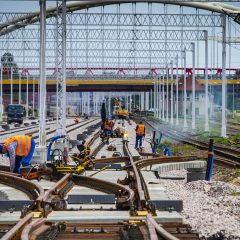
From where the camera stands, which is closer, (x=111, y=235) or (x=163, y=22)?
(x=111, y=235)

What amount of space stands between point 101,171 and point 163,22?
3349 cm

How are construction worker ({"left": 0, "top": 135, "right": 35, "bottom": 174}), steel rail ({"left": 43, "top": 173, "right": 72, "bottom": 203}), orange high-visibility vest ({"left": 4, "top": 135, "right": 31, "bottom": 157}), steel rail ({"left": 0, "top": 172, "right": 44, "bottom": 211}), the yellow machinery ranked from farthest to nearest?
1. the yellow machinery
2. orange high-visibility vest ({"left": 4, "top": 135, "right": 31, "bottom": 157})
3. construction worker ({"left": 0, "top": 135, "right": 35, "bottom": 174})
4. steel rail ({"left": 0, "top": 172, "right": 44, "bottom": 211})
5. steel rail ({"left": 43, "top": 173, "right": 72, "bottom": 203})

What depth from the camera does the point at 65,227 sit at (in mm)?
8867

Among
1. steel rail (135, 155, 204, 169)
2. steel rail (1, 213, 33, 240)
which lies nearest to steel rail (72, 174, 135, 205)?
steel rail (1, 213, 33, 240)

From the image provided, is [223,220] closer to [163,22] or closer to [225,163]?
[225,163]

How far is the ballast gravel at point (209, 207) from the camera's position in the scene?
9133 mm

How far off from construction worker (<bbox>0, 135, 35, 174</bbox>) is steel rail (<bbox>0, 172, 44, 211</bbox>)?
535mm

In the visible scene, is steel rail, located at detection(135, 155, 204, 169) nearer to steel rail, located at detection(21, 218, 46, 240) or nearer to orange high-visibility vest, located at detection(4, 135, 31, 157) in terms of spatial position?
orange high-visibility vest, located at detection(4, 135, 31, 157)

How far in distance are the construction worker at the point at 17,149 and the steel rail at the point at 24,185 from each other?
535mm

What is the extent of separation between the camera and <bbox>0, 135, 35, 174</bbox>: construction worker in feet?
51.4

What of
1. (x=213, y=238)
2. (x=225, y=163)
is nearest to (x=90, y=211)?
(x=213, y=238)

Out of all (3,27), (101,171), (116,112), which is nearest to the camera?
(101,171)

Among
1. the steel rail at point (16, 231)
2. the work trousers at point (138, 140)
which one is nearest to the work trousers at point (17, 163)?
the steel rail at point (16, 231)

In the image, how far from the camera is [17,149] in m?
15.9
